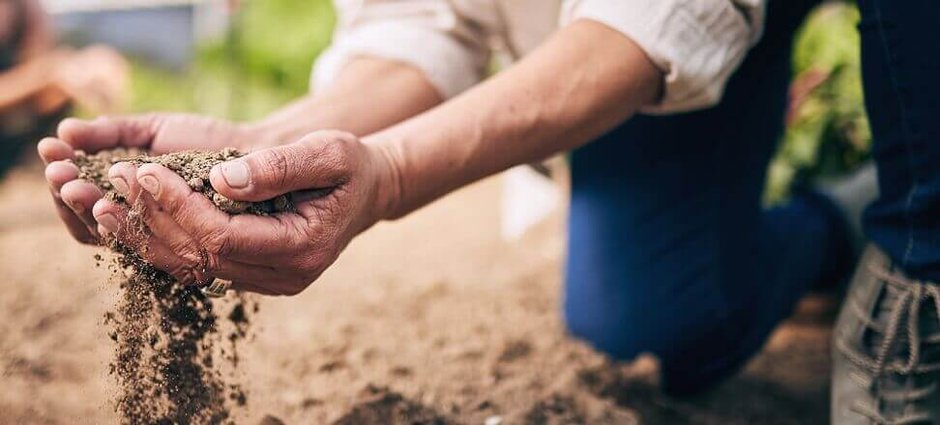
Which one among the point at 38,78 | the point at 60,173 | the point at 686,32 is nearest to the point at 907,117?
the point at 686,32

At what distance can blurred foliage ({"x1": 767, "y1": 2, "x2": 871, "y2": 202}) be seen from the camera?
2139 millimetres

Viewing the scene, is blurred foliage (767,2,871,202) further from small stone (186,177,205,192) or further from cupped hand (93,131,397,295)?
small stone (186,177,205,192)

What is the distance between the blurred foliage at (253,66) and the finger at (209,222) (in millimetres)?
3425

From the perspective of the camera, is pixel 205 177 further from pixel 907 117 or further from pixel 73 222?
pixel 907 117

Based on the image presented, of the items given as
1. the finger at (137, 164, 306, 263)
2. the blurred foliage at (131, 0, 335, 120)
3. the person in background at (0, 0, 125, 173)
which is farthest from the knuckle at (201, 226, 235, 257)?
the person in background at (0, 0, 125, 173)

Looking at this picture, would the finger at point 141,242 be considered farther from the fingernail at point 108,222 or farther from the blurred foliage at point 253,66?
the blurred foliage at point 253,66

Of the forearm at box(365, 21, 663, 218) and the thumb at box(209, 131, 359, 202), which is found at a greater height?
the thumb at box(209, 131, 359, 202)

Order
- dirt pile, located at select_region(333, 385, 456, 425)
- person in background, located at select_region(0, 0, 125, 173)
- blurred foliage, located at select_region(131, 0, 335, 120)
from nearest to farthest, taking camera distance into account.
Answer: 1. dirt pile, located at select_region(333, 385, 456, 425)
2. person in background, located at select_region(0, 0, 125, 173)
3. blurred foliage, located at select_region(131, 0, 335, 120)

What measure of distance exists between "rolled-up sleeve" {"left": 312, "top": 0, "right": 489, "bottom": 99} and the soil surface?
539 millimetres

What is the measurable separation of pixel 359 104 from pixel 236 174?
552 millimetres

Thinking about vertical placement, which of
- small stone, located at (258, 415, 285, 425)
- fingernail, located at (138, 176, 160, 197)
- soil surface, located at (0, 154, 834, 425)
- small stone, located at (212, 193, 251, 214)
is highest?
fingernail, located at (138, 176, 160, 197)

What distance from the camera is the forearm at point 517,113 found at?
1.06 meters

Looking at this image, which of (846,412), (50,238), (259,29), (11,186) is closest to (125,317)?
(846,412)

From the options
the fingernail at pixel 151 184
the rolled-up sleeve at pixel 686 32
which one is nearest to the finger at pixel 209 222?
the fingernail at pixel 151 184
